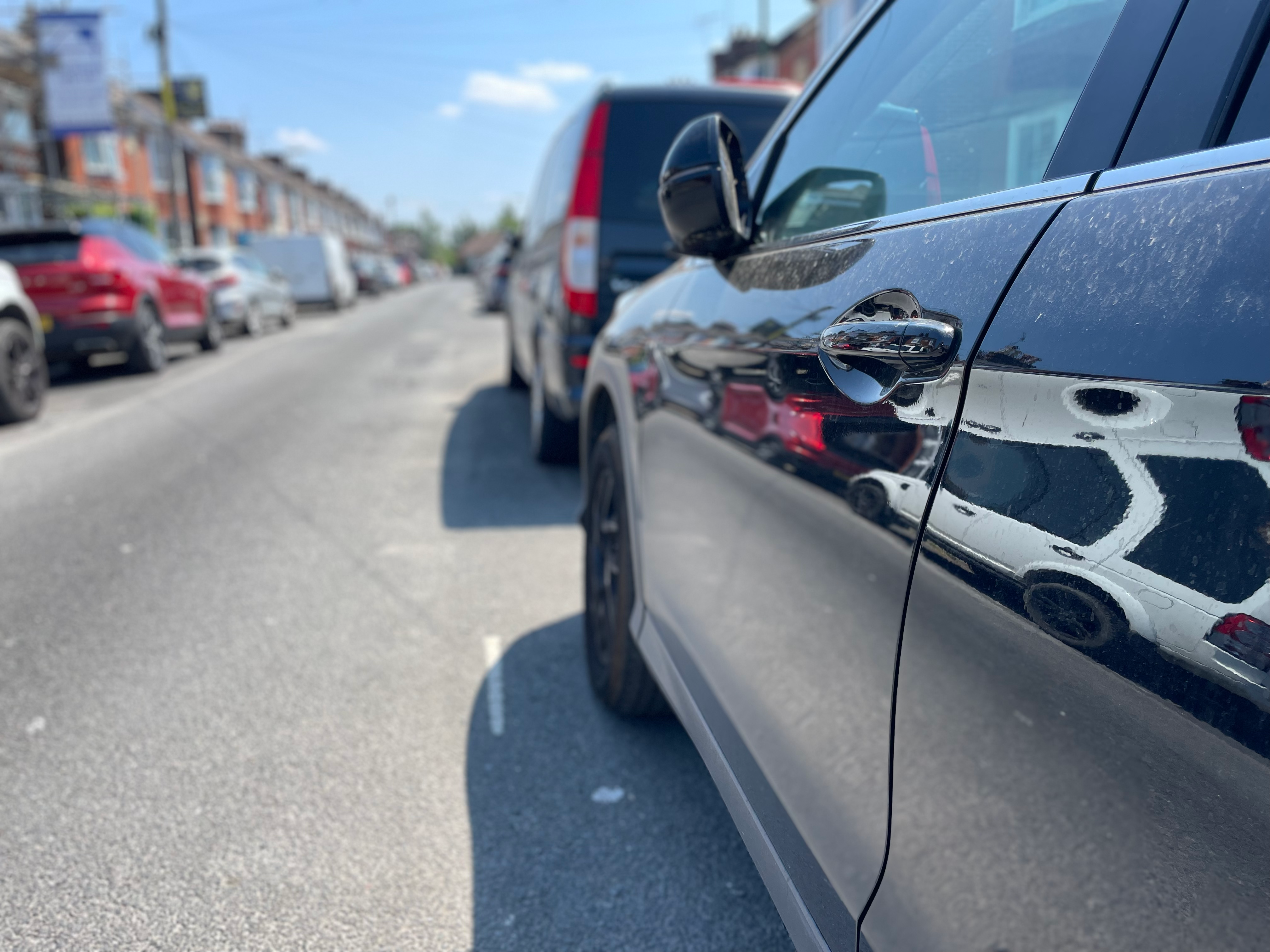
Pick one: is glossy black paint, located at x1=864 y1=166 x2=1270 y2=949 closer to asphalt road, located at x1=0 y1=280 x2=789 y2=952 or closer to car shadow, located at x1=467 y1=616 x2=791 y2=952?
car shadow, located at x1=467 y1=616 x2=791 y2=952

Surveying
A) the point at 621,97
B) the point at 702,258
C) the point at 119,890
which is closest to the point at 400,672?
the point at 119,890

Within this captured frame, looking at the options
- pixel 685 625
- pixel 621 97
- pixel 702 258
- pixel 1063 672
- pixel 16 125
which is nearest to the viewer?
pixel 1063 672

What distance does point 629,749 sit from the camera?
9.34 ft

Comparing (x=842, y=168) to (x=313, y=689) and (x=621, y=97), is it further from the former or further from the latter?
(x=621, y=97)

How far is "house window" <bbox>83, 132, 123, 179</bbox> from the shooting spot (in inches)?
1341

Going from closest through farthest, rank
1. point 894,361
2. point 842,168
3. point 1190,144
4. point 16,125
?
1. point 1190,144
2. point 894,361
3. point 842,168
4. point 16,125

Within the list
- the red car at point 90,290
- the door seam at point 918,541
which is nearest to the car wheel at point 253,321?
the red car at point 90,290

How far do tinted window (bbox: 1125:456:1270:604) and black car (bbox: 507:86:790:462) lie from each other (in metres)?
4.31

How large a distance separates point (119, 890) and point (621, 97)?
14.7 feet

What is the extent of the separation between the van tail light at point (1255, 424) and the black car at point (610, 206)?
4347 millimetres

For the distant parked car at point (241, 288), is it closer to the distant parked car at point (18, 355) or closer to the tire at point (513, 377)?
the distant parked car at point (18, 355)

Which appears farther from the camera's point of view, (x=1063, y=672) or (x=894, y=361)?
(x=894, y=361)

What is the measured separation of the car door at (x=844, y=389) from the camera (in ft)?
4.06

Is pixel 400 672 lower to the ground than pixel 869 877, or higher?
lower
